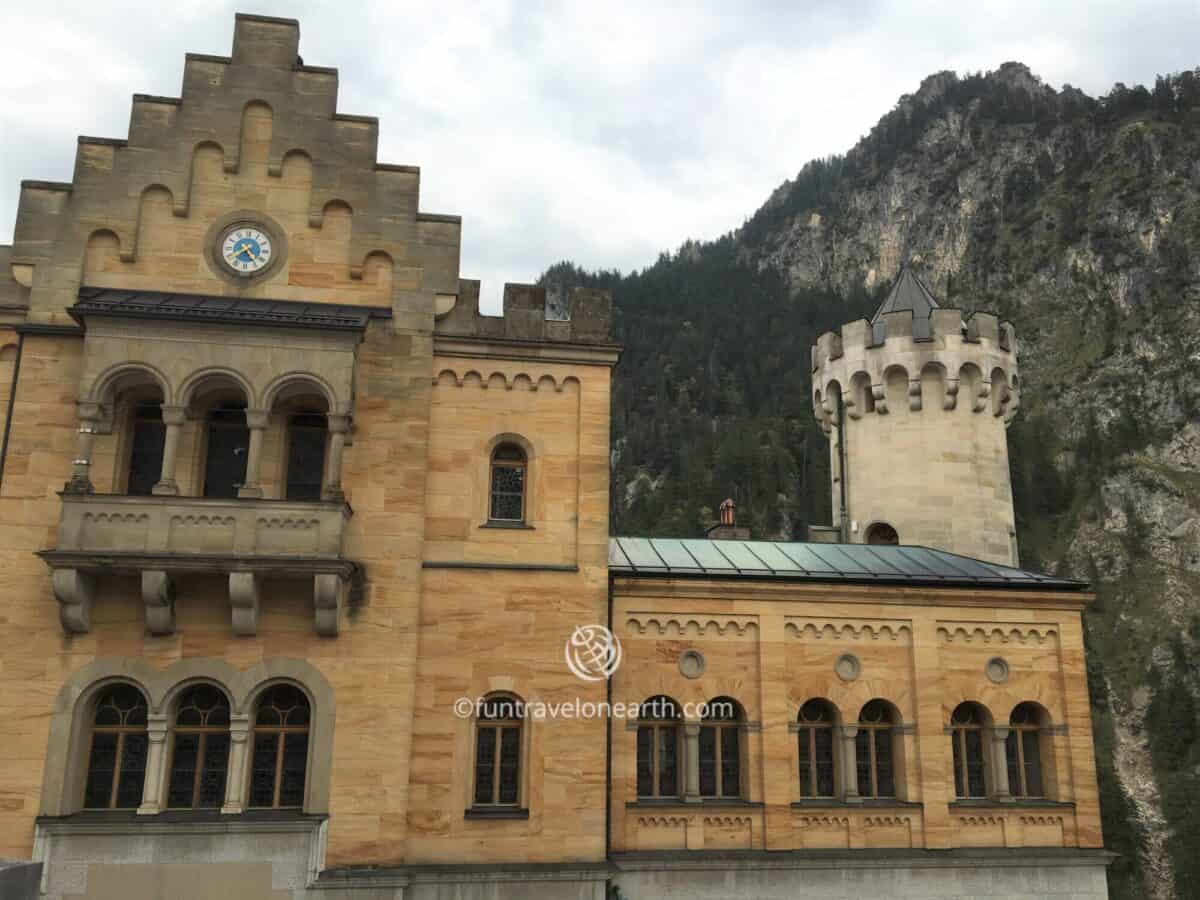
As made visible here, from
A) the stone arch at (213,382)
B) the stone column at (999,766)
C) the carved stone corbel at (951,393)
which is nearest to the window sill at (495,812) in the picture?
the stone arch at (213,382)

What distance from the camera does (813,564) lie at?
70.8ft

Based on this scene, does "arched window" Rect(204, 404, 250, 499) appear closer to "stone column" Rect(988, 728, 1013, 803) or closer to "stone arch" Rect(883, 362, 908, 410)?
"stone column" Rect(988, 728, 1013, 803)

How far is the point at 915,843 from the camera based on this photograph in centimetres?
1917

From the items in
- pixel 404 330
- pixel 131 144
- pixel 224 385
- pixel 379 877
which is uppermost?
pixel 131 144

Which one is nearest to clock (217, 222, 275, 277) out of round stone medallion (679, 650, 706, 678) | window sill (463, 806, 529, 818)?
window sill (463, 806, 529, 818)

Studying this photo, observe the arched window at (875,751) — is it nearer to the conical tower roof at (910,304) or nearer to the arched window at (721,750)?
the arched window at (721,750)

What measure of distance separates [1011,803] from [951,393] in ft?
36.4

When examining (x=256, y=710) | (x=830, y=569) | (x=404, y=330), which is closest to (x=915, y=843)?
(x=830, y=569)

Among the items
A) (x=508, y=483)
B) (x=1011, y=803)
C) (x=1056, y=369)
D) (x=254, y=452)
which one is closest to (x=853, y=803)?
(x=1011, y=803)

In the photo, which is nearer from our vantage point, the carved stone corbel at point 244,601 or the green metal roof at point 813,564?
the carved stone corbel at point 244,601

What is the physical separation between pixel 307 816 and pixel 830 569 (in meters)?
11.5

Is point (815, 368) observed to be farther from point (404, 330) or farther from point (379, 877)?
point (379, 877)

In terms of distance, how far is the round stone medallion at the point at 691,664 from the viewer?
19422mm

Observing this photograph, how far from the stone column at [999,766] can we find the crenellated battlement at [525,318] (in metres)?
11.3
